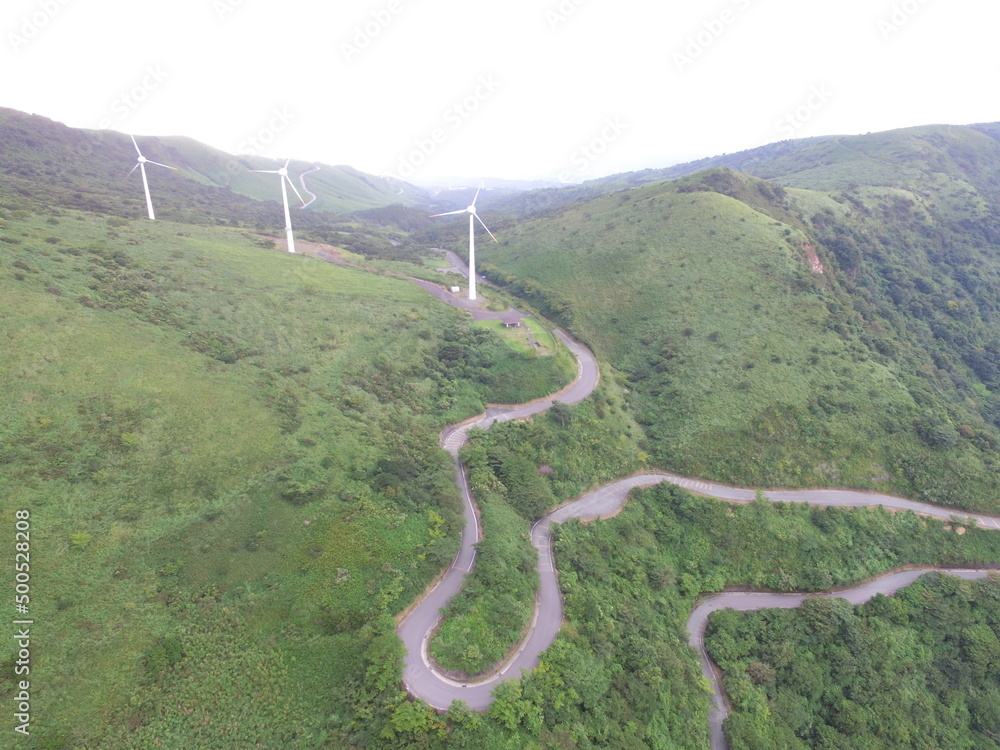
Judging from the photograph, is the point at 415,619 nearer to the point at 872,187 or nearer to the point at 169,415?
the point at 169,415

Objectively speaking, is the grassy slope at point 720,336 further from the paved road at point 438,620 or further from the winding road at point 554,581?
the paved road at point 438,620

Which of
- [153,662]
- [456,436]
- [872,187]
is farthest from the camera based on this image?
[872,187]

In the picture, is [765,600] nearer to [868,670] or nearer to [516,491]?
[868,670]

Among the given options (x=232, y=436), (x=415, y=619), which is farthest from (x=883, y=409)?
(x=232, y=436)

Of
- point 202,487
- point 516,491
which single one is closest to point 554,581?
point 516,491

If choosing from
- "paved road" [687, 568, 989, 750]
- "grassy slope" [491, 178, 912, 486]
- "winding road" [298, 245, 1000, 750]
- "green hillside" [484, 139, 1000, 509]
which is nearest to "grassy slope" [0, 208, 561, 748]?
"winding road" [298, 245, 1000, 750]
